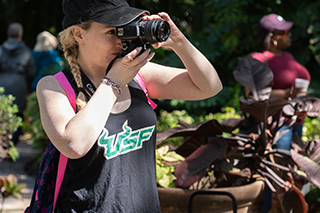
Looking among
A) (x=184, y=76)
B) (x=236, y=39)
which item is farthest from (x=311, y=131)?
(x=184, y=76)

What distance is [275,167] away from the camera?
279cm

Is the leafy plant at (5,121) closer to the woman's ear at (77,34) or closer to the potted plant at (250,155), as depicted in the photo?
the potted plant at (250,155)

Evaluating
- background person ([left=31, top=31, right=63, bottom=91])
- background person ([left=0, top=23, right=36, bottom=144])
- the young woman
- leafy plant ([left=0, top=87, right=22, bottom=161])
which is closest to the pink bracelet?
the young woman

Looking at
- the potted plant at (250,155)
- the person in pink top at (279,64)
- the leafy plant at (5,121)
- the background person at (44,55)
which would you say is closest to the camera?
the potted plant at (250,155)

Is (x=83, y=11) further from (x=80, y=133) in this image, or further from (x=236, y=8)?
(x=236, y=8)

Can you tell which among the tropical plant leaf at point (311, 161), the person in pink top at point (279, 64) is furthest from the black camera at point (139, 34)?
the person in pink top at point (279, 64)

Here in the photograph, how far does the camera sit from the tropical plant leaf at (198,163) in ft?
7.91

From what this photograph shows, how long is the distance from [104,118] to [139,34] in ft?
1.10

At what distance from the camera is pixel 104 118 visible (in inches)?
52.1

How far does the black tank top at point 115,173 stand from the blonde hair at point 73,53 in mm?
130

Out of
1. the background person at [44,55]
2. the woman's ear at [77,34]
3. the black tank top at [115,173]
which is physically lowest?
the background person at [44,55]

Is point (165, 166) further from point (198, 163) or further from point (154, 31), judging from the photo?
point (154, 31)

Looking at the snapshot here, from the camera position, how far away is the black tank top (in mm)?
1374

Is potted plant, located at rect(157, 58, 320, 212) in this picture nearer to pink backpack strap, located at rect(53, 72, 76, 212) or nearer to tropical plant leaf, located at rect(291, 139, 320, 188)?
tropical plant leaf, located at rect(291, 139, 320, 188)
